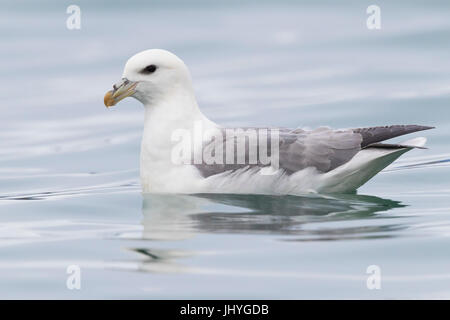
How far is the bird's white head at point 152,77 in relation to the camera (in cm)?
937

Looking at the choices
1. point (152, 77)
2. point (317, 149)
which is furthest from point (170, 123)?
point (317, 149)

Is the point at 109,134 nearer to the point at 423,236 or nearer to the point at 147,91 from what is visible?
the point at 147,91

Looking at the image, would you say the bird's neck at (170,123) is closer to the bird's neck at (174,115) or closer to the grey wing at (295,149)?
the bird's neck at (174,115)

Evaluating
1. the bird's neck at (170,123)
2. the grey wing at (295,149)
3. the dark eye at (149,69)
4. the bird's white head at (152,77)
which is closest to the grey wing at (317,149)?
the grey wing at (295,149)

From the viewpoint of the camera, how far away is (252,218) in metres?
8.62

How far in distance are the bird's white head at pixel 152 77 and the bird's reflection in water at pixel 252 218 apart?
837mm

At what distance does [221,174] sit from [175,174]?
375 millimetres

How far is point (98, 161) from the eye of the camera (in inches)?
488

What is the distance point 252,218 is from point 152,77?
5.05ft

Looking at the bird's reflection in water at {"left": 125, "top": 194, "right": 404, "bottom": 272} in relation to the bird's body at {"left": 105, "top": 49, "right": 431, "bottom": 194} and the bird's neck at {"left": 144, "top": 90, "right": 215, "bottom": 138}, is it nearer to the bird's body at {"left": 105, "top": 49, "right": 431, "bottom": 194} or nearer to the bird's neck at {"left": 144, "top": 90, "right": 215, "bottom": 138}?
the bird's body at {"left": 105, "top": 49, "right": 431, "bottom": 194}

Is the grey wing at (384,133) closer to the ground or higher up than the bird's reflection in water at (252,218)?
higher up

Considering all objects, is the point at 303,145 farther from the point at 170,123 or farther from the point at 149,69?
the point at 149,69

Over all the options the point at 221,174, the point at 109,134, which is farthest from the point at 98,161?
the point at 221,174

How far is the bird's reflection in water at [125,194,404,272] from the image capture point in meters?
7.95
